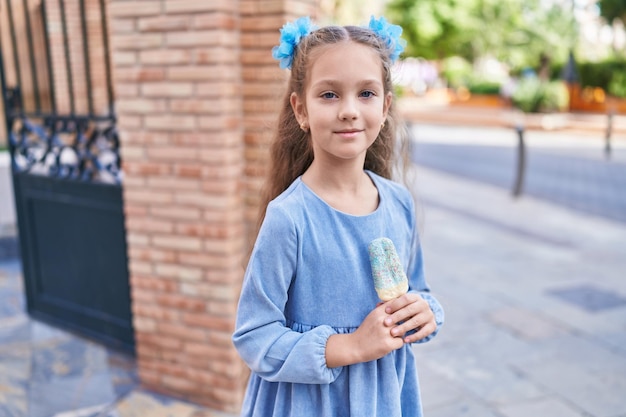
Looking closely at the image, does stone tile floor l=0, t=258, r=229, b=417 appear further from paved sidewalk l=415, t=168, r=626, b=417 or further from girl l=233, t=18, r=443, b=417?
girl l=233, t=18, r=443, b=417

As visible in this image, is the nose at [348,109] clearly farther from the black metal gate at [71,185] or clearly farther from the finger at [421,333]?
the black metal gate at [71,185]

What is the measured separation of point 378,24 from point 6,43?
928 centimetres

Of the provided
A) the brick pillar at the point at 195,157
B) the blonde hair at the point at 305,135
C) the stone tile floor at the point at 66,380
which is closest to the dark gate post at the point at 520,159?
the brick pillar at the point at 195,157

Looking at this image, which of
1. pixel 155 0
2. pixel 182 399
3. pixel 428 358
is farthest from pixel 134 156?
pixel 428 358

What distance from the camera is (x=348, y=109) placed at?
1451 mm

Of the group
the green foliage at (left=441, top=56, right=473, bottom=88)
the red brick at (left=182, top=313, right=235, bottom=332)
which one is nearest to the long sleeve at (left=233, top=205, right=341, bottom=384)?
the red brick at (left=182, top=313, right=235, bottom=332)

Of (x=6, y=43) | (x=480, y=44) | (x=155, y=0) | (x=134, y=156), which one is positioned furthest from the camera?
(x=480, y=44)

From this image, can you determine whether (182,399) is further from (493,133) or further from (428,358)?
(493,133)

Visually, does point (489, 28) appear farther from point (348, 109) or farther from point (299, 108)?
point (348, 109)

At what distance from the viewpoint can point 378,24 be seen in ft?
5.40

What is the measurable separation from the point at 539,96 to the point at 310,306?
2222 centimetres

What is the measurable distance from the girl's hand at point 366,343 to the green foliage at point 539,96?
22143 millimetres

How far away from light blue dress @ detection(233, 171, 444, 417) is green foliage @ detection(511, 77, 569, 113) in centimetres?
2196

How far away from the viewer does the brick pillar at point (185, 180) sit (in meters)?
3.13
